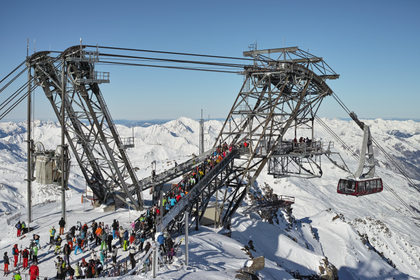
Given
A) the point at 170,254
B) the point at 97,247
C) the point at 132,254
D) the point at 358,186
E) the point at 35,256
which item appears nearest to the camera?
the point at 132,254

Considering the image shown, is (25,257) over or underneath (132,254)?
underneath

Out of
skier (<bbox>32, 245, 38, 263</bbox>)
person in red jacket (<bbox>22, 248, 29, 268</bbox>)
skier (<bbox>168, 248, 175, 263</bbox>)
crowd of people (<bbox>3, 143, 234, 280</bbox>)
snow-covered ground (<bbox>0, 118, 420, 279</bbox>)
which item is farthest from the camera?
snow-covered ground (<bbox>0, 118, 420, 279</bbox>)

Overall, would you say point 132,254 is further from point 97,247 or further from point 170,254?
point 97,247

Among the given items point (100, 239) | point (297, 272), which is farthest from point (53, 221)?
point (297, 272)

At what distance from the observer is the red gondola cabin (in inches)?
1073

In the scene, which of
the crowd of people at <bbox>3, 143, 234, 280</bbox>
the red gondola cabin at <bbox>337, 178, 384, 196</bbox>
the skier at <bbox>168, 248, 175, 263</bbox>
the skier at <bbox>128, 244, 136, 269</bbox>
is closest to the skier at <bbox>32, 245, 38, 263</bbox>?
the crowd of people at <bbox>3, 143, 234, 280</bbox>

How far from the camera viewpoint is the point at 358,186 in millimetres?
27250

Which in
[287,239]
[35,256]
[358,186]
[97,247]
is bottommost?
[287,239]

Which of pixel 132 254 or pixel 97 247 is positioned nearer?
pixel 132 254

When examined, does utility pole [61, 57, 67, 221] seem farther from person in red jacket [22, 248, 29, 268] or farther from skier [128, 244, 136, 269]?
skier [128, 244, 136, 269]

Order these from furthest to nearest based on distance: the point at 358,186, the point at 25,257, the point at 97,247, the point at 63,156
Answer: the point at 358,186 < the point at 63,156 < the point at 97,247 < the point at 25,257

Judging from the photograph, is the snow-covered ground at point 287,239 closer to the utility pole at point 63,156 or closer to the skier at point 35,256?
the skier at point 35,256

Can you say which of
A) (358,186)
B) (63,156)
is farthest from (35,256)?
(358,186)

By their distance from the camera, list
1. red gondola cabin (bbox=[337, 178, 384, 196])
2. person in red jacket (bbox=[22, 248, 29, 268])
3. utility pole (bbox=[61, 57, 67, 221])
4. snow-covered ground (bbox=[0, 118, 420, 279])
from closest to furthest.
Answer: person in red jacket (bbox=[22, 248, 29, 268]), snow-covered ground (bbox=[0, 118, 420, 279]), utility pole (bbox=[61, 57, 67, 221]), red gondola cabin (bbox=[337, 178, 384, 196])
